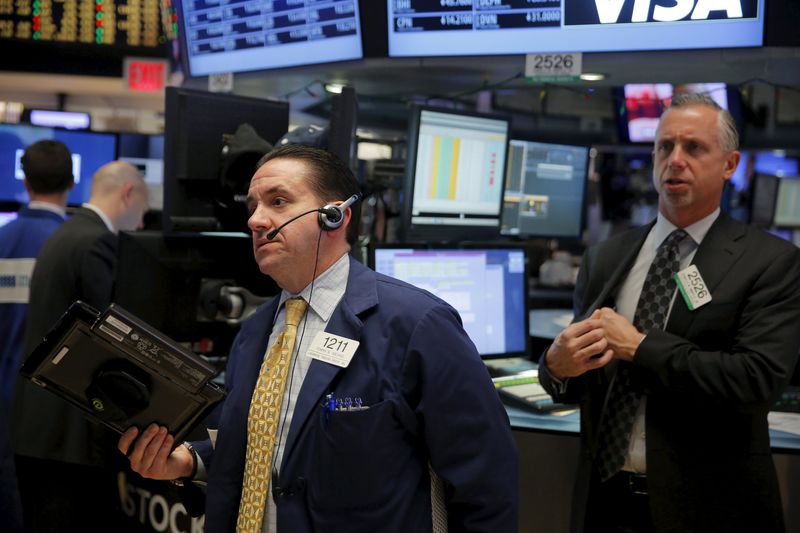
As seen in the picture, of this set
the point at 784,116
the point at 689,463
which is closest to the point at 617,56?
the point at 689,463

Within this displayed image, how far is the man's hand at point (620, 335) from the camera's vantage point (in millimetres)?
2088

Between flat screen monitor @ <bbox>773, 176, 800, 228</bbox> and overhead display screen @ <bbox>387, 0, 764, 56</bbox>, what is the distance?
3.73 meters

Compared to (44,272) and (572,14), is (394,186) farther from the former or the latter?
(44,272)

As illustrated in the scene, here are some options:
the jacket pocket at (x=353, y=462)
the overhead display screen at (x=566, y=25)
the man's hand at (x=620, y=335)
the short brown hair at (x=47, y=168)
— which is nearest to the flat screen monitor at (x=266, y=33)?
the overhead display screen at (x=566, y=25)

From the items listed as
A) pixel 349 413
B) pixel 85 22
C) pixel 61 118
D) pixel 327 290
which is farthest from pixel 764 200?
pixel 61 118

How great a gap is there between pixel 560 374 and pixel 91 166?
3761mm

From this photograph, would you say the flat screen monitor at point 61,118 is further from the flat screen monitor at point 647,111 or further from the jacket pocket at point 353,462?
the jacket pocket at point 353,462

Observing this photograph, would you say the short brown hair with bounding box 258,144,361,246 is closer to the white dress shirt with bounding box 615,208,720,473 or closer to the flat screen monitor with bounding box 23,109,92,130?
the white dress shirt with bounding box 615,208,720,473

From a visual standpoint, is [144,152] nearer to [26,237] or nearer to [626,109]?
[26,237]

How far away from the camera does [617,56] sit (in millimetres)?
2938

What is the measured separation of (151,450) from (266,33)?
7.62ft

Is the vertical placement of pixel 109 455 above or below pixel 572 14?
below

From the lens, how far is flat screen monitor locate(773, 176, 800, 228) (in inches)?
242

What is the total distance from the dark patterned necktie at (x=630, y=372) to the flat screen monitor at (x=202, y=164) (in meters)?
1.20
